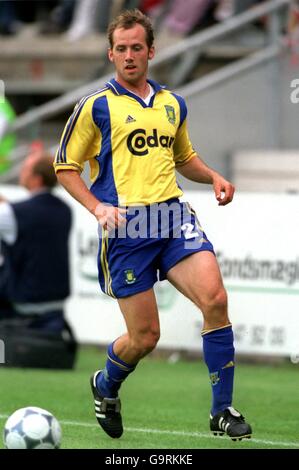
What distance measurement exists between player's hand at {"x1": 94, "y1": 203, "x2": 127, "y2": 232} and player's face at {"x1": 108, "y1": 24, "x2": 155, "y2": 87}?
0.84 m

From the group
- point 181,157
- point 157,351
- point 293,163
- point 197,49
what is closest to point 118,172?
point 181,157

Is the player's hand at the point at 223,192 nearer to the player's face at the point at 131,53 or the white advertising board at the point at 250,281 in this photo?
the player's face at the point at 131,53

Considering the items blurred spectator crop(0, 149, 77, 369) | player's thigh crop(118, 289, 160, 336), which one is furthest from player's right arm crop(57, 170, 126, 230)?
blurred spectator crop(0, 149, 77, 369)

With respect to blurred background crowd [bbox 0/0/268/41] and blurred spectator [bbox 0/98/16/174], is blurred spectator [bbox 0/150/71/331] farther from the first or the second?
blurred background crowd [bbox 0/0/268/41]

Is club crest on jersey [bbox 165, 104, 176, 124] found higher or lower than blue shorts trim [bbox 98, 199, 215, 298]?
higher

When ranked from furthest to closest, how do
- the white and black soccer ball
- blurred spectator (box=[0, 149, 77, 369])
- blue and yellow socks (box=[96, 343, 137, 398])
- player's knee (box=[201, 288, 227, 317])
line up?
blurred spectator (box=[0, 149, 77, 369]), blue and yellow socks (box=[96, 343, 137, 398]), player's knee (box=[201, 288, 227, 317]), the white and black soccer ball

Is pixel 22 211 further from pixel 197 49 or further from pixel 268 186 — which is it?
pixel 197 49

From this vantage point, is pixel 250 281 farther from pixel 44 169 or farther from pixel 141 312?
pixel 141 312

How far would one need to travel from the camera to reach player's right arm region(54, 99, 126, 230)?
7.79 meters

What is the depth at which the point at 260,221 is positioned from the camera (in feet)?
43.6

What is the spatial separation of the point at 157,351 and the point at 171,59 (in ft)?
14.9

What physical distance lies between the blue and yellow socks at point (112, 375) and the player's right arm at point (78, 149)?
38.6 inches

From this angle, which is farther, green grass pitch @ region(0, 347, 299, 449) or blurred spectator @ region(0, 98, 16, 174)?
blurred spectator @ region(0, 98, 16, 174)

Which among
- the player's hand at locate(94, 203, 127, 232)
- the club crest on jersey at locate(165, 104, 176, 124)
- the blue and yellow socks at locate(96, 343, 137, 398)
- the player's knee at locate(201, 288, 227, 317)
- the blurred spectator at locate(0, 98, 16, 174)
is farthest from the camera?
the blurred spectator at locate(0, 98, 16, 174)
